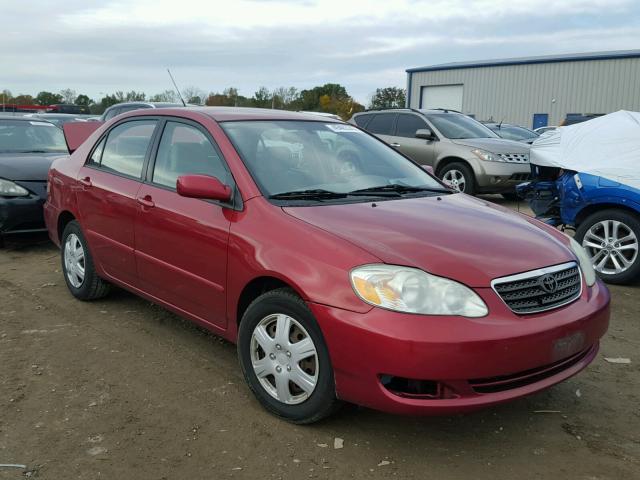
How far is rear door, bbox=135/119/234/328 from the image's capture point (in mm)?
3559

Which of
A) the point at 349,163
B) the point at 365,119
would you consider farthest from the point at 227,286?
the point at 365,119

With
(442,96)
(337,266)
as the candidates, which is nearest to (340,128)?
(337,266)

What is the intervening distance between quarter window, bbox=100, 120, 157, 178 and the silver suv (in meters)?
5.52

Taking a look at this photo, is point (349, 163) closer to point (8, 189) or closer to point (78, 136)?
point (78, 136)

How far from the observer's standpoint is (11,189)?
6887 millimetres

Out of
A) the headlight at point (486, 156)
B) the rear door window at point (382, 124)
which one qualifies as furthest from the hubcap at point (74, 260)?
the rear door window at point (382, 124)

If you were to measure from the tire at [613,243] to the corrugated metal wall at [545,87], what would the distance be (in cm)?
3220

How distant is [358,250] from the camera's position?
2887 mm

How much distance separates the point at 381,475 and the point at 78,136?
5239 mm

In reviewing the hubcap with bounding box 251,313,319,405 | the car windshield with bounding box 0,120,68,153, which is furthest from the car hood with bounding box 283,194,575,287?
the car windshield with bounding box 0,120,68,153

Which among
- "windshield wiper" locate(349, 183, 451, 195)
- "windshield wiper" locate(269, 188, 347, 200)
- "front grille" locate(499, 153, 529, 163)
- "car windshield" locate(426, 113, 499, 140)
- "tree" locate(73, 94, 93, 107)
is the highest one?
"tree" locate(73, 94, 93, 107)

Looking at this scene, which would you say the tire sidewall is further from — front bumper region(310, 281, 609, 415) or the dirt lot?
front bumper region(310, 281, 609, 415)

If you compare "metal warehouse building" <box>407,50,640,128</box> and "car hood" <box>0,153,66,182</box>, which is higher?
"metal warehouse building" <box>407,50,640,128</box>

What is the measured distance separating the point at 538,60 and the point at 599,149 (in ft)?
115
